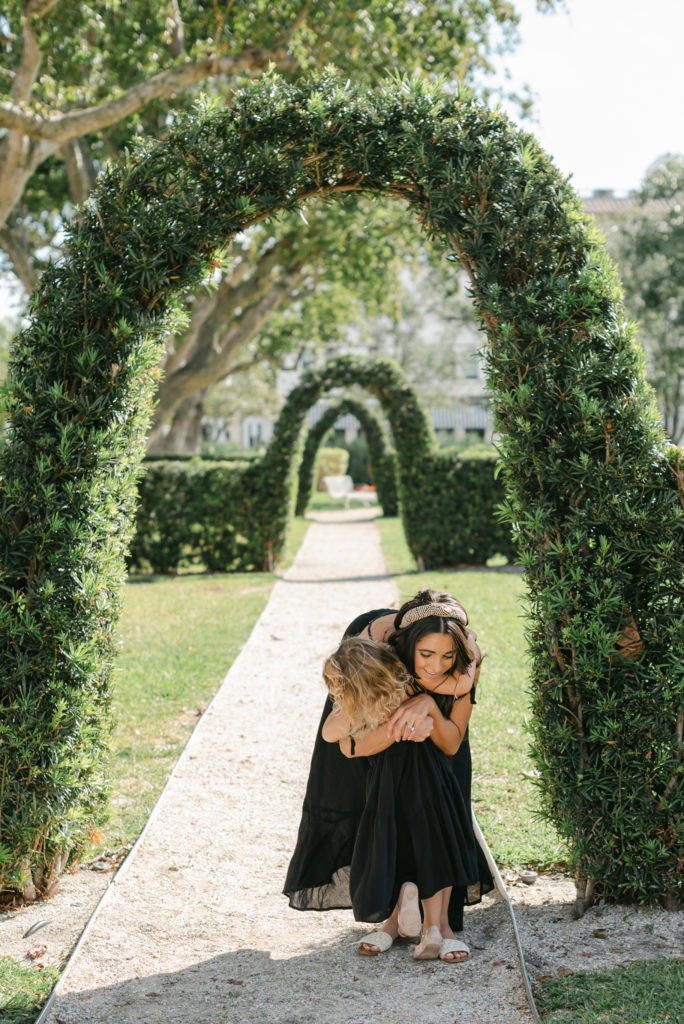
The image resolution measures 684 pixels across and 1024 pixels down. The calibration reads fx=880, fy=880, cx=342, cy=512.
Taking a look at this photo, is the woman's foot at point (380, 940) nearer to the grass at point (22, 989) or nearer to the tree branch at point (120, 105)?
the grass at point (22, 989)

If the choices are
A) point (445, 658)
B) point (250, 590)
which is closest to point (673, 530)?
point (445, 658)

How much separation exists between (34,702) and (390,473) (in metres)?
20.9

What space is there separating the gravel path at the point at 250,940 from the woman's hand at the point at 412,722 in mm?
906

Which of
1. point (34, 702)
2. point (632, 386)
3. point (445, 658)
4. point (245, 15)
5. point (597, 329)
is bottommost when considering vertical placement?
point (34, 702)

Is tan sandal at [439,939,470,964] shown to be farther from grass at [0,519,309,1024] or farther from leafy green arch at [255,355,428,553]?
leafy green arch at [255,355,428,553]

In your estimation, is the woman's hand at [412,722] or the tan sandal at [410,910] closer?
the woman's hand at [412,722]

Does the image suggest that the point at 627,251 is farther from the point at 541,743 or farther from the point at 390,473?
the point at 541,743

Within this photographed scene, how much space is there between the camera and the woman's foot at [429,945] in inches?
136

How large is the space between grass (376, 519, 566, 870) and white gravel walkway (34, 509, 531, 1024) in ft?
2.46

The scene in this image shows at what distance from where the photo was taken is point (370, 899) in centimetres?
341

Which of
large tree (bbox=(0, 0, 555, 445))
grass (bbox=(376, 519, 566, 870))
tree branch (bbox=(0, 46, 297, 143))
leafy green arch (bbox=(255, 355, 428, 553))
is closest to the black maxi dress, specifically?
grass (bbox=(376, 519, 566, 870))

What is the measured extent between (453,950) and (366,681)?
1133 mm

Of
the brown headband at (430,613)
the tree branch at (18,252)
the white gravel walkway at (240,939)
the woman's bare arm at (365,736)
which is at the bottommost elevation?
the white gravel walkway at (240,939)

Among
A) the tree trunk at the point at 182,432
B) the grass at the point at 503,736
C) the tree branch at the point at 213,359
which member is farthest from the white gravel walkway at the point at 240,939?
the tree trunk at the point at 182,432
